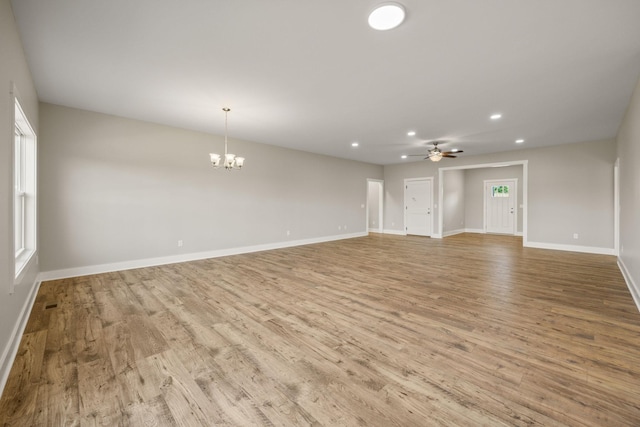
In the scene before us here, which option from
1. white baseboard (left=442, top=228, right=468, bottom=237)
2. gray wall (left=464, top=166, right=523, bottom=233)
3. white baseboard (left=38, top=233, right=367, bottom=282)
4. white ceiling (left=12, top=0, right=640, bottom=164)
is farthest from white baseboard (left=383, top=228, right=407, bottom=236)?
white ceiling (left=12, top=0, right=640, bottom=164)

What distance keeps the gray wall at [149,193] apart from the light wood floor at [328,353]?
83 centimetres

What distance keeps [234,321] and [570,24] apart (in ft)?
13.3

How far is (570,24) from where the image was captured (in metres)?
2.28

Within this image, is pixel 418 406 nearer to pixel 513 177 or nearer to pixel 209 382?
pixel 209 382

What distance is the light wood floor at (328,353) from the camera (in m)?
1.56

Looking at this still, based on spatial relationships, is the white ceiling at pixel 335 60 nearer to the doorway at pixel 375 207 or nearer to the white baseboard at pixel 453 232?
the white baseboard at pixel 453 232

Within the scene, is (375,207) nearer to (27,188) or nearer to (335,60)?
(335,60)

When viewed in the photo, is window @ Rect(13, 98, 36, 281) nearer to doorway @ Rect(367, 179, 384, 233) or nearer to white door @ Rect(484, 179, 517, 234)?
doorway @ Rect(367, 179, 384, 233)

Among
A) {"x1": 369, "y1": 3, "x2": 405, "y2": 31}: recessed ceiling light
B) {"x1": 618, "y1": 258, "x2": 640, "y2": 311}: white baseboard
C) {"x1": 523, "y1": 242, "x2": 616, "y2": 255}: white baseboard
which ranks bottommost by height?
{"x1": 618, "y1": 258, "x2": 640, "y2": 311}: white baseboard

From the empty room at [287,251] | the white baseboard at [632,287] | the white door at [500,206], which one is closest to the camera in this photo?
the empty room at [287,251]

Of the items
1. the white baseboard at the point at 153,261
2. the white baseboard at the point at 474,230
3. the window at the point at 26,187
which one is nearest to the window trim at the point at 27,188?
the window at the point at 26,187

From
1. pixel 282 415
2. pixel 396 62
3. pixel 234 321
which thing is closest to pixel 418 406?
pixel 282 415

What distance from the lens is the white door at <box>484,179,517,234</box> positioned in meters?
9.87

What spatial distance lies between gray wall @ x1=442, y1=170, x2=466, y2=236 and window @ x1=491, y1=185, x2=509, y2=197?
3.25 feet
